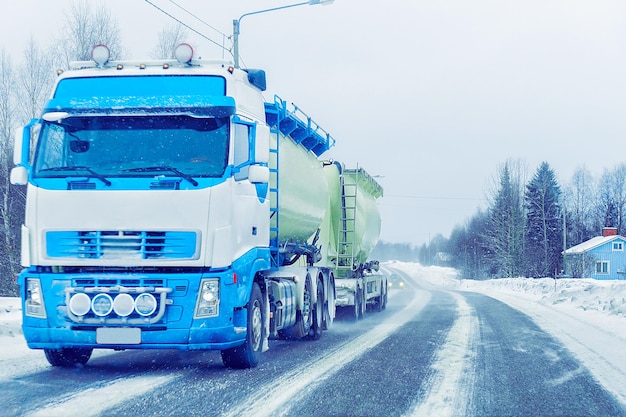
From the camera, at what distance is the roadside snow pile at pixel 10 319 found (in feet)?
36.1

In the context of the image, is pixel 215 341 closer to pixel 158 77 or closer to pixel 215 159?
pixel 215 159

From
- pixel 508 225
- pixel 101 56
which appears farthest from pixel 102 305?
pixel 508 225

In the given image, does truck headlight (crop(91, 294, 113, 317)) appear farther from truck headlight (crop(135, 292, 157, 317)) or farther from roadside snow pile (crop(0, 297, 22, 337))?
roadside snow pile (crop(0, 297, 22, 337))

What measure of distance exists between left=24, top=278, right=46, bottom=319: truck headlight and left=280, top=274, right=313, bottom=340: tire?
4351 mm

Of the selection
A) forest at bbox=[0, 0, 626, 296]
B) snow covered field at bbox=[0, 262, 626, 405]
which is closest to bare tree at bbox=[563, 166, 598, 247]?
forest at bbox=[0, 0, 626, 296]

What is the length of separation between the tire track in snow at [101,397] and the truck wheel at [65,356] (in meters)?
1.23

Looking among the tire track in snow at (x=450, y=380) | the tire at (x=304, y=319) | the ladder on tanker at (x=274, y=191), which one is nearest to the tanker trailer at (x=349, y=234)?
the tire at (x=304, y=319)

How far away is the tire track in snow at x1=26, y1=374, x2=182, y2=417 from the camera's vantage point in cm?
586

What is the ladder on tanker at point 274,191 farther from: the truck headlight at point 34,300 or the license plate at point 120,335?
the truck headlight at point 34,300

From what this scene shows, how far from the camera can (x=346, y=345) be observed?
11.2 m

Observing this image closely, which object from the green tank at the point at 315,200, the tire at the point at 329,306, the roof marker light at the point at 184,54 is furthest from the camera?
the tire at the point at 329,306

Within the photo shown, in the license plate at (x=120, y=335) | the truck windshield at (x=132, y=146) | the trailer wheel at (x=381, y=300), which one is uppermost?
the truck windshield at (x=132, y=146)

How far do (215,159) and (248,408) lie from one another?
2.91 metres

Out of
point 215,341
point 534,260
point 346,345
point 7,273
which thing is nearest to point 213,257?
point 215,341
